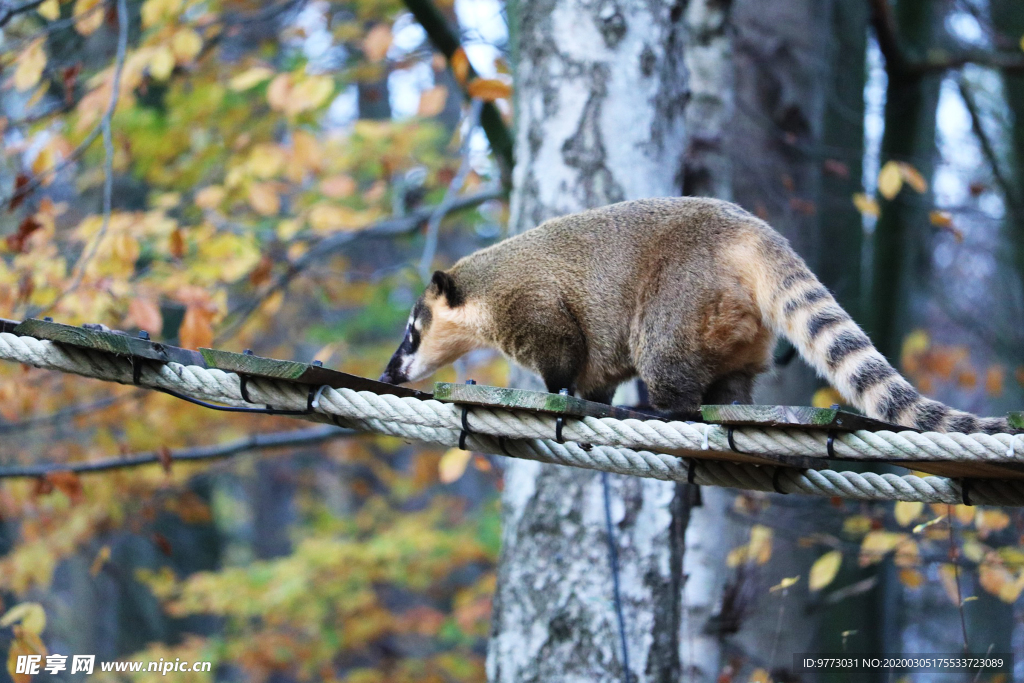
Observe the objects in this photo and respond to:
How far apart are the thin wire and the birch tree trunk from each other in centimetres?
3

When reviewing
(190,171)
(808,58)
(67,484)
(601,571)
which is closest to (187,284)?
(67,484)

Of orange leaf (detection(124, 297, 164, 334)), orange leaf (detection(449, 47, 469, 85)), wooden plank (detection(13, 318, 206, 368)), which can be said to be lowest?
wooden plank (detection(13, 318, 206, 368))

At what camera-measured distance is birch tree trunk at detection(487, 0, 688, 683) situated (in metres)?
3.93

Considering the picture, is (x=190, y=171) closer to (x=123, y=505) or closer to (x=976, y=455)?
(x=123, y=505)

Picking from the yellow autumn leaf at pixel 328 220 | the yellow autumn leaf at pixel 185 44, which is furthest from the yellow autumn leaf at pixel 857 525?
the yellow autumn leaf at pixel 185 44

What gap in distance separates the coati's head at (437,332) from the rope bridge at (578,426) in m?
1.06

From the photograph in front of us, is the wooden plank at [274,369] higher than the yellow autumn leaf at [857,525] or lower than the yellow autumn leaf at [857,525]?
lower

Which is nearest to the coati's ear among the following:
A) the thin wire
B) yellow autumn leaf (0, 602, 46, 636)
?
the thin wire

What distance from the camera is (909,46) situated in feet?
24.3

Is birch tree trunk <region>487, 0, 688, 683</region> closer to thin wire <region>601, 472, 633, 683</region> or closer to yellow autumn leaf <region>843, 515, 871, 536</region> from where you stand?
thin wire <region>601, 472, 633, 683</region>

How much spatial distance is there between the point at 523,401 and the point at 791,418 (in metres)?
0.75

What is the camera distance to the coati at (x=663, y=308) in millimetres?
3061

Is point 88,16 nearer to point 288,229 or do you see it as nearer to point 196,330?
point 196,330

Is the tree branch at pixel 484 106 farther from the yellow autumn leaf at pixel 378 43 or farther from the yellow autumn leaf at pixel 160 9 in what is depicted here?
the yellow autumn leaf at pixel 160 9
